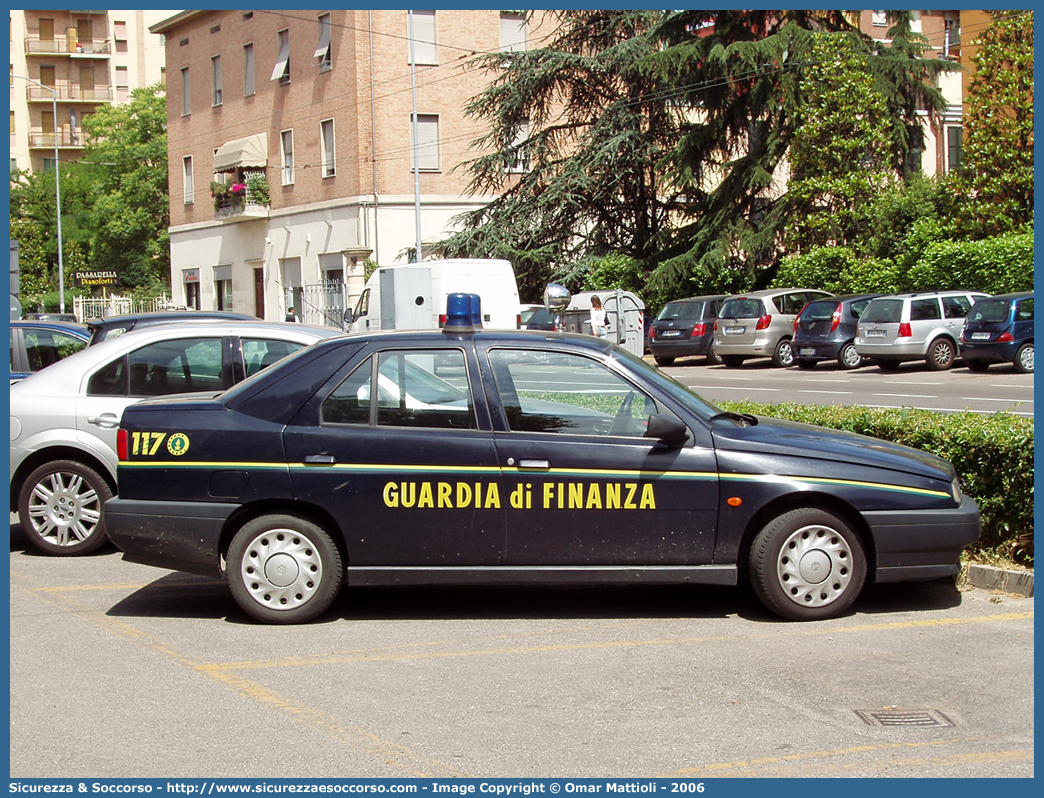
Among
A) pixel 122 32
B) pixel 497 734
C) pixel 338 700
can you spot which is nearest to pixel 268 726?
pixel 338 700

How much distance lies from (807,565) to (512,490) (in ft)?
5.48

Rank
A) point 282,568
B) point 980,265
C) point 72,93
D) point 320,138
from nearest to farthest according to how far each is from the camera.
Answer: point 282,568 → point 980,265 → point 320,138 → point 72,93

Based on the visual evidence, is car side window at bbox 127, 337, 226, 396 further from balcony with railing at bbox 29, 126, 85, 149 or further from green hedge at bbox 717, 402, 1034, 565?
balcony with railing at bbox 29, 126, 85, 149

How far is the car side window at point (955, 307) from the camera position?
26109 mm

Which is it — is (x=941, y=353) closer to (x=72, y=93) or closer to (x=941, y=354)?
(x=941, y=354)

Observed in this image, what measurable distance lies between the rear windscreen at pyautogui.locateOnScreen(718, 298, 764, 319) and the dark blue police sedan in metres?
23.1

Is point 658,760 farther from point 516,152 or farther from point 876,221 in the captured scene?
point 516,152

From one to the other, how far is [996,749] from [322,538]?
3.57m

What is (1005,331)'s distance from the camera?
23984 millimetres

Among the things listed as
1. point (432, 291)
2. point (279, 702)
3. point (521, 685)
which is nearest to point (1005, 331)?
point (432, 291)

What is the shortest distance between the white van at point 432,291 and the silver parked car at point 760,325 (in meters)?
5.56

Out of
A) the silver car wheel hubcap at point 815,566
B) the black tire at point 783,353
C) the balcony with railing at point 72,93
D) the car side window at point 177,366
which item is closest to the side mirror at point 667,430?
the silver car wheel hubcap at point 815,566

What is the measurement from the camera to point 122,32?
285ft

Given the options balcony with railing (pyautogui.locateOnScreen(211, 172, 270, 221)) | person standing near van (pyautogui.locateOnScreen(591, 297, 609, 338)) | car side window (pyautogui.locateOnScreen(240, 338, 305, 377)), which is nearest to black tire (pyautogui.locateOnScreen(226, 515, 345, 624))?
car side window (pyautogui.locateOnScreen(240, 338, 305, 377))
